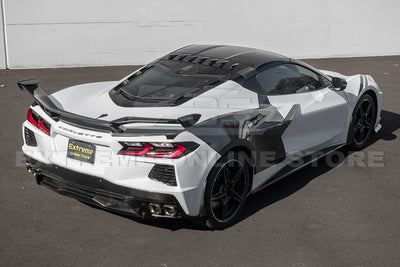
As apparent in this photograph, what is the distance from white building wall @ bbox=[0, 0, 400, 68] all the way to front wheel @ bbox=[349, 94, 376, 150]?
6.46 meters

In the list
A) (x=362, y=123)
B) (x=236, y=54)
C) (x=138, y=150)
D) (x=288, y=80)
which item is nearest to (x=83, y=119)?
(x=138, y=150)

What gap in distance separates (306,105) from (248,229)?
1.59 meters

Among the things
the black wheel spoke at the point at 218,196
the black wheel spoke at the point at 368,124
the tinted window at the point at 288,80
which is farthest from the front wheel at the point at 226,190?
the black wheel spoke at the point at 368,124

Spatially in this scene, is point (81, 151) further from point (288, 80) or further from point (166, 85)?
point (288, 80)

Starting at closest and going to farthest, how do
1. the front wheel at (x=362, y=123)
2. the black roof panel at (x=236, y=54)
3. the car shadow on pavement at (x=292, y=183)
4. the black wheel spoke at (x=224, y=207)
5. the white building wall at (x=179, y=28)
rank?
1. the black wheel spoke at (x=224, y=207)
2. the car shadow on pavement at (x=292, y=183)
3. the black roof panel at (x=236, y=54)
4. the front wheel at (x=362, y=123)
5. the white building wall at (x=179, y=28)

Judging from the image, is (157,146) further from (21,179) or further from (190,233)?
(21,179)

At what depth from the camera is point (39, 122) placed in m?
4.75

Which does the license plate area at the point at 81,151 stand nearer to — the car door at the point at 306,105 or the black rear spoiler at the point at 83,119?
the black rear spoiler at the point at 83,119

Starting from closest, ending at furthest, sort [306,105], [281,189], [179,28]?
1. [306,105]
2. [281,189]
3. [179,28]

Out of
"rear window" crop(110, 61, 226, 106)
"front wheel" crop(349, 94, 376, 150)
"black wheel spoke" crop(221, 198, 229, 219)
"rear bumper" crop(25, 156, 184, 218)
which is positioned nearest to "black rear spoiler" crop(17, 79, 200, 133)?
"rear bumper" crop(25, 156, 184, 218)

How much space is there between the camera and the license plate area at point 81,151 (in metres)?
4.25

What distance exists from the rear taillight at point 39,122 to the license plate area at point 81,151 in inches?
14.3

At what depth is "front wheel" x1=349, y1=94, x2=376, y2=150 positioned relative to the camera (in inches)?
255

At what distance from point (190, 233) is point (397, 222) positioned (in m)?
1.97
